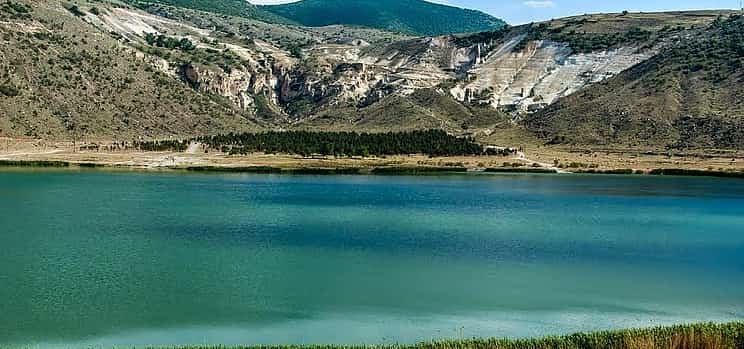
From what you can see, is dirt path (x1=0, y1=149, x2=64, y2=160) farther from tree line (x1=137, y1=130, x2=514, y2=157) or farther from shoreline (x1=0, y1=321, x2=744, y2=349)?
shoreline (x1=0, y1=321, x2=744, y2=349)

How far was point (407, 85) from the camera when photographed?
178m

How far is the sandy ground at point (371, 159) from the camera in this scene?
325 ft

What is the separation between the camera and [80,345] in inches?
923

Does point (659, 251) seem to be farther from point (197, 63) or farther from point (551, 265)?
point (197, 63)

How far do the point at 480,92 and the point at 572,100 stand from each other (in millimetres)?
29822

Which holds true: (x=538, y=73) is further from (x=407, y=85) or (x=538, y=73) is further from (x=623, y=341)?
(x=623, y=341)

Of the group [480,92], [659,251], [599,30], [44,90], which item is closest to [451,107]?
[480,92]

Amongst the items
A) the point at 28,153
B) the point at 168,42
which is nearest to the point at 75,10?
the point at 168,42

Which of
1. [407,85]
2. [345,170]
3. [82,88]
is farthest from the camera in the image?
[407,85]

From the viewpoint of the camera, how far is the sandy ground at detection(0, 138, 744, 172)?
99125 millimetres

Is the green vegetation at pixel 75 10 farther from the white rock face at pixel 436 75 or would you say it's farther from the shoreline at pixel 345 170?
the shoreline at pixel 345 170

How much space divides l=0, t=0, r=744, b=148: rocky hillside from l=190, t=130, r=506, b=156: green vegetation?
15.3 metres

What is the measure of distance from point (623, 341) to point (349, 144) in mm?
100919

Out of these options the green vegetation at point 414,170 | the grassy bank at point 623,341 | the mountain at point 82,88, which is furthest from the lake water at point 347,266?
the mountain at point 82,88
